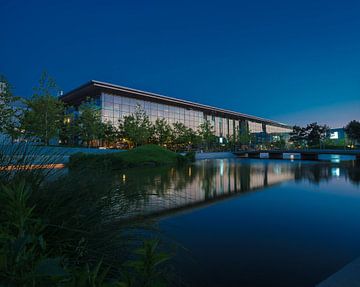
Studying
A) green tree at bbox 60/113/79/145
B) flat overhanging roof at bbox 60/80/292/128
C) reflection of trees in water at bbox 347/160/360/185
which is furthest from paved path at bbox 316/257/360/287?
flat overhanging roof at bbox 60/80/292/128

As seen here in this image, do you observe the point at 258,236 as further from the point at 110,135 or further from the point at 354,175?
the point at 110,135

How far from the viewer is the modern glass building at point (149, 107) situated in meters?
52.5

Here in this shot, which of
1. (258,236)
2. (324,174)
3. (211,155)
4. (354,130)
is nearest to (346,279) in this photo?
(258,236)

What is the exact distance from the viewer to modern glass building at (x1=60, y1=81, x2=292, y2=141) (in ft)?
172

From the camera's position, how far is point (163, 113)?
214 feet

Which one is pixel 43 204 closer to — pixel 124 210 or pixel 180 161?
pixel 124 210

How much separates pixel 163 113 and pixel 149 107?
4900 mm

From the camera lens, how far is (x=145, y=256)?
1.12 m

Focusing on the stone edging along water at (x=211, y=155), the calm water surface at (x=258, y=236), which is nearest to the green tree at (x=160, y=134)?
the stone edging along water at (x=211, y=155)

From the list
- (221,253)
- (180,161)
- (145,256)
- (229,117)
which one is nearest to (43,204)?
(145,256)

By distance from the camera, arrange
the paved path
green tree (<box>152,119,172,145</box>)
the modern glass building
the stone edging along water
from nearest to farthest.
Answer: the paved path → the stone edging along water → the modern glass building → green tree (<box>152,119,172,145</box>)

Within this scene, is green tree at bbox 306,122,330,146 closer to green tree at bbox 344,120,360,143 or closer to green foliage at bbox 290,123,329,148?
green foliage at bbox 290,123,329,148

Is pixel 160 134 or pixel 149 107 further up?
pixel 149 107

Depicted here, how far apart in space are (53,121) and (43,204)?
23.2m
